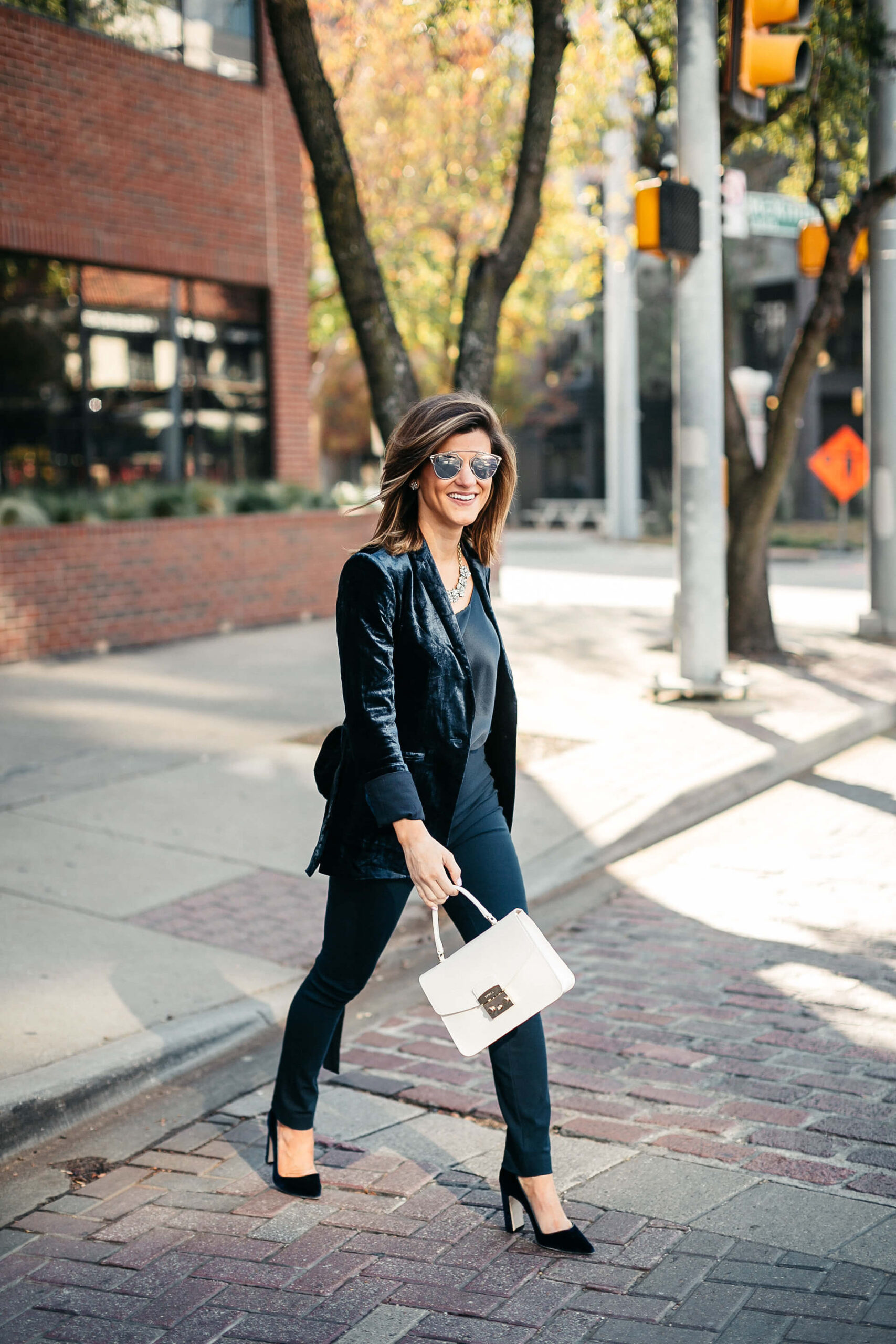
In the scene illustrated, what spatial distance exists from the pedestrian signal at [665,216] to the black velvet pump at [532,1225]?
21.8 ft

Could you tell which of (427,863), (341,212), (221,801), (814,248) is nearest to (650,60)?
(814,248)

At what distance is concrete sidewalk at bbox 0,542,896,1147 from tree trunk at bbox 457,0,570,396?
243cm

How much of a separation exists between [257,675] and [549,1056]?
6.96m

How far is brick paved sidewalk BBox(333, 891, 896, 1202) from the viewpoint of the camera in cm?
378

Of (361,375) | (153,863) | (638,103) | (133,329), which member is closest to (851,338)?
(361,375)

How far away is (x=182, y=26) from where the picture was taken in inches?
554

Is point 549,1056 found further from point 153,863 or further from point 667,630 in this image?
point 667,630

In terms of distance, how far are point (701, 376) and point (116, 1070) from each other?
658 cm

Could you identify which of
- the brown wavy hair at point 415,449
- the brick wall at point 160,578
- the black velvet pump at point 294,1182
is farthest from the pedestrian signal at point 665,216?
the black velvet pump at point 294,1182

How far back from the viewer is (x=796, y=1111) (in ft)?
13.0

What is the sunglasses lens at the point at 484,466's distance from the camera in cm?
325

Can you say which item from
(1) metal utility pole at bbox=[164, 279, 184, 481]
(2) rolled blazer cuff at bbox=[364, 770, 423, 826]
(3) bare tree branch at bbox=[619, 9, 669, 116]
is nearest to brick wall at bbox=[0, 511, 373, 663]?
(1) metal utility pole at bbox=[164, 279, 184, 481]

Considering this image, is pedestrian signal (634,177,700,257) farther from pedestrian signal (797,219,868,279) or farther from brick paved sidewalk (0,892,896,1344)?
brick paved sidewalk (0,892,896,1344)

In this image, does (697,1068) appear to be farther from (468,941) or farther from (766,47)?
(766,47)
